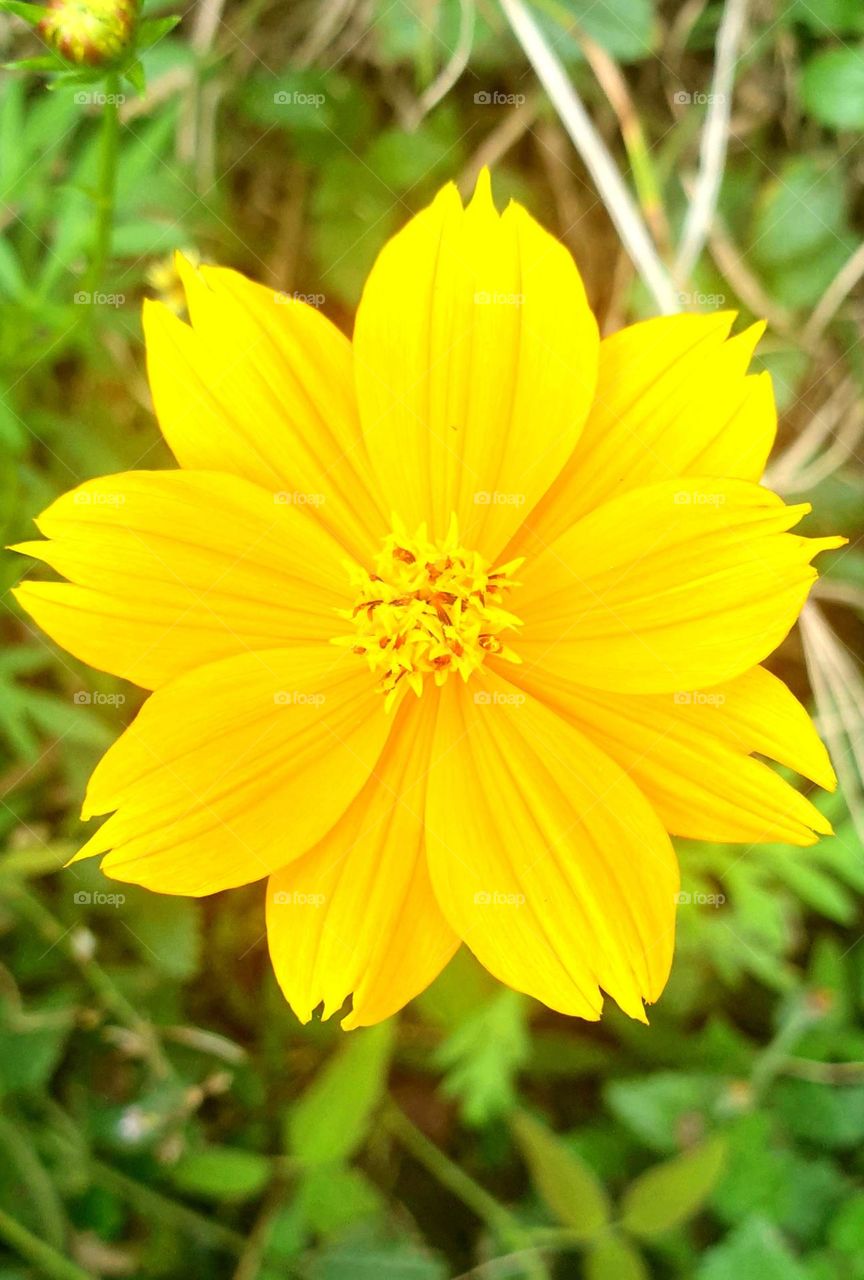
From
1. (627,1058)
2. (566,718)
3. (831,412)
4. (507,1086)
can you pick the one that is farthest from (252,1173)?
(831,412)

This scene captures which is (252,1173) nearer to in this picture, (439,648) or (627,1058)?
(627,1058)

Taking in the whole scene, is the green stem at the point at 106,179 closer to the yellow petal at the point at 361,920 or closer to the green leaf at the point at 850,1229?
the yellow petal at the point at 361,920

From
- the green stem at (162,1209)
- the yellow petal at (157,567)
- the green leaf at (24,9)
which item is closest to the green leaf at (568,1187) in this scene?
the green stem at (162,1209)

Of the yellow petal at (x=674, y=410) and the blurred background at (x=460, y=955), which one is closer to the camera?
the yellow petal at (x=674, y=410)

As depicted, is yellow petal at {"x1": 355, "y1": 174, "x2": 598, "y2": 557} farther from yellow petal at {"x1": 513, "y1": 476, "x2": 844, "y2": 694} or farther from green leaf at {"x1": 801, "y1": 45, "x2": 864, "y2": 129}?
green leaf at {"x1": 801, "y1": 45, "x2": 864, "y2": 129}

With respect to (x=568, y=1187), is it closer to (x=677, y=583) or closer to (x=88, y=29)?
(x=677, y=583)

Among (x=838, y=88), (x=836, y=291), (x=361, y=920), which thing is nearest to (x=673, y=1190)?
(x=361, y=920)
